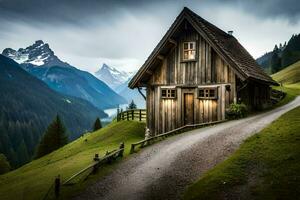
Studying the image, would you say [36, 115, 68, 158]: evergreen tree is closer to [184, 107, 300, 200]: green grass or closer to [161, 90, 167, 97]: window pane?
[161, 90, 167, 97]: window pane

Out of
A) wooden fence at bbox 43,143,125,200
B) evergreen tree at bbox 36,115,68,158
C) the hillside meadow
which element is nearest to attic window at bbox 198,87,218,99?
the hillside meadow

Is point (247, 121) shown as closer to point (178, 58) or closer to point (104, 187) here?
point (178, 58)

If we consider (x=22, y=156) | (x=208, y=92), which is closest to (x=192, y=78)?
(x=208, y=92)

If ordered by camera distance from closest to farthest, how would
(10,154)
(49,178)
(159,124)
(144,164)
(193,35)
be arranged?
(144,164)
(49,178)
(193,35)
(159,124)
(10,154)

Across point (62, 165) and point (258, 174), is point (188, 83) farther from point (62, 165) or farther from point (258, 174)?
point (258, 174)

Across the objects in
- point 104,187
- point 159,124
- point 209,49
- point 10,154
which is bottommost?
point 10,154

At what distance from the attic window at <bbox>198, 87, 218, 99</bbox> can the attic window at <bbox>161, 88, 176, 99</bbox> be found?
259 cm

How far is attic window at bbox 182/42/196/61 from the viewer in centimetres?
2455

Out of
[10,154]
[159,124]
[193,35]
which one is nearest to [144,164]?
[159,124]

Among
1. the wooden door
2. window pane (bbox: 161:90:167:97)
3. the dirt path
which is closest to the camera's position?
the dirt path

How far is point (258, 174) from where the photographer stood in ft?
37.1

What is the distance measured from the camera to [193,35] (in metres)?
24.6

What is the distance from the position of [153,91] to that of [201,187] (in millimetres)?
16740

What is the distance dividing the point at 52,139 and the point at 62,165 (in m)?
41.9
